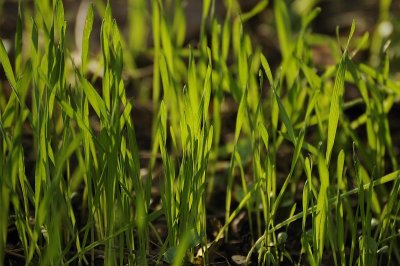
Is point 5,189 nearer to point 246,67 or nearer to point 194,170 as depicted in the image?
point 194,170

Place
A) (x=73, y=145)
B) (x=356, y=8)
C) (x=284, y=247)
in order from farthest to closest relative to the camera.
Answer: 1. (x=356, y=8)
2. (x=284, y=247)
3. (x=73, y=145)

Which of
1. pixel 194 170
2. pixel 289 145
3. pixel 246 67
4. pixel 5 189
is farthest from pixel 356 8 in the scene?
pixel 5 189

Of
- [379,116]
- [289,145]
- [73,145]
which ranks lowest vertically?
[289,145]

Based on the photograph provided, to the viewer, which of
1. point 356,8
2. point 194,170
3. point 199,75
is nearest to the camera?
point 194,170

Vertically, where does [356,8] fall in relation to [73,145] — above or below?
below

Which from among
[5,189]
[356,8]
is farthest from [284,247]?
[356,8]

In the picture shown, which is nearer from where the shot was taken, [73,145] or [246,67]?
[73,145]

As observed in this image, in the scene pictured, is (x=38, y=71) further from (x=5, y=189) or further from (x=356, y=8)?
(x=356, y=8)

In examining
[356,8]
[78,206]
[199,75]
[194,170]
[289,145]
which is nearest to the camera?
[194,170]

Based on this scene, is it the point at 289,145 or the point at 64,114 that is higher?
the point at 64,114
